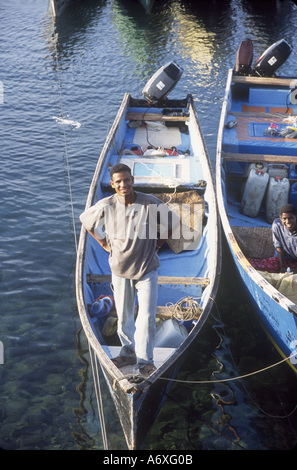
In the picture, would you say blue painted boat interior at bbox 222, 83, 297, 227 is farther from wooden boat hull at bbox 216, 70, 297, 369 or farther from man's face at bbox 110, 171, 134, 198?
man's face at bbox 110, 171, 134, 198

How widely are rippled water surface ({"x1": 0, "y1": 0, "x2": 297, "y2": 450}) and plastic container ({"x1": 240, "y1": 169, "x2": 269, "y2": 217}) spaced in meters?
1.42

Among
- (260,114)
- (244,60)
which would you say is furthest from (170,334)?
(244,60)

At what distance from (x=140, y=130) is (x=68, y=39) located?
14.7 m

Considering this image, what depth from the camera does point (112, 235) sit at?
520 centimetres

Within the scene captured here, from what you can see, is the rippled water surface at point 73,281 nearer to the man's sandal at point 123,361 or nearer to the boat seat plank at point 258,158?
the man's sandal at point 123,361

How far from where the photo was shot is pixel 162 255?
337 inches

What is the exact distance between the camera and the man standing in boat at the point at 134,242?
200 inches

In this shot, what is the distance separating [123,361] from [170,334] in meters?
1.00

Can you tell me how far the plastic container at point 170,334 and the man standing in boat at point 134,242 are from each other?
3.01ft

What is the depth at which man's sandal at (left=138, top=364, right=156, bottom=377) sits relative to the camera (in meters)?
5.41

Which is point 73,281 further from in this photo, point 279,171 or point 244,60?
point 244,60

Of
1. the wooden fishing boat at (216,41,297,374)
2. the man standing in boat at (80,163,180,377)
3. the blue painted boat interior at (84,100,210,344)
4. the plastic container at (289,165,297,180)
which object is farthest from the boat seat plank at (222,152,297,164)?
the man standing in boat at (80,163,180,377)

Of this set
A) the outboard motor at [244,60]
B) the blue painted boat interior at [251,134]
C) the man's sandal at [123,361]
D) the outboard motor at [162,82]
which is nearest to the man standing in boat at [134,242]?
the man's sandal at [123,361]
